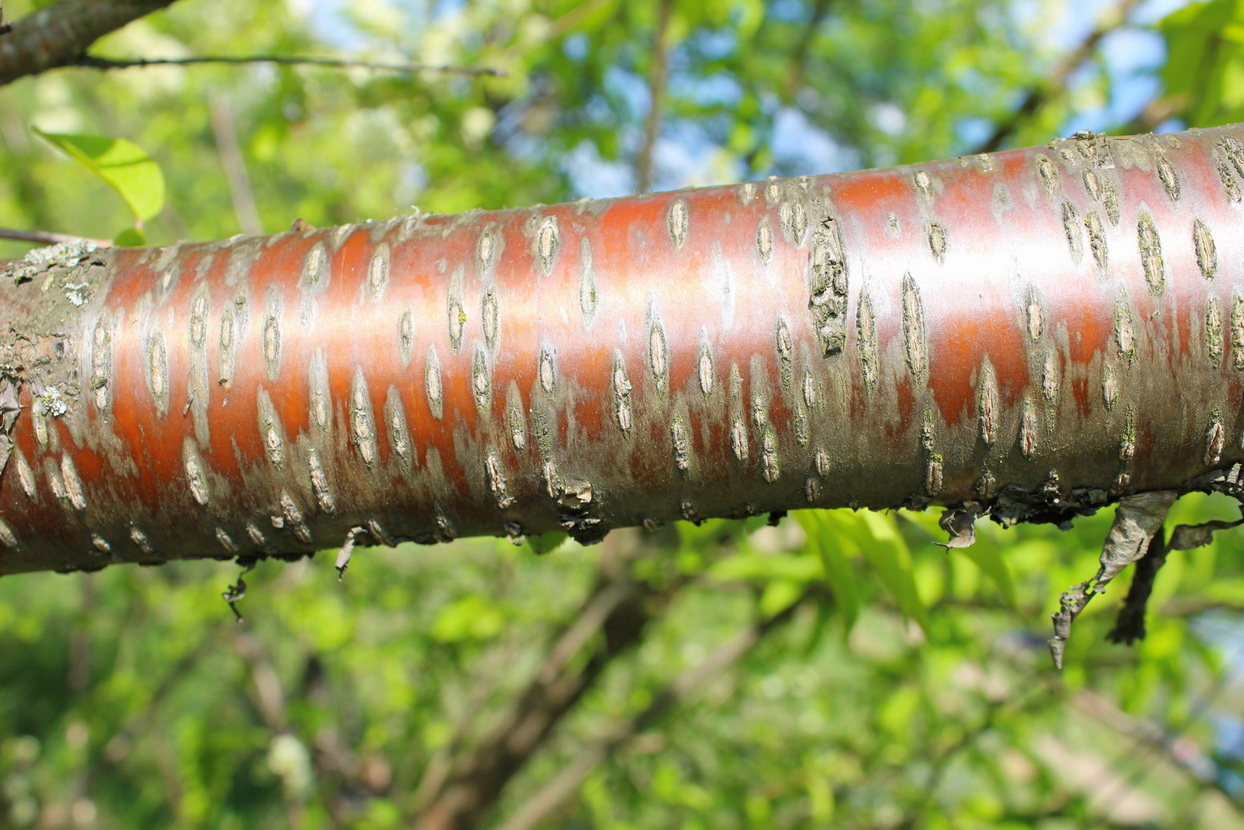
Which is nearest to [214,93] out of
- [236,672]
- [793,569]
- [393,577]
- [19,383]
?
[393,577]

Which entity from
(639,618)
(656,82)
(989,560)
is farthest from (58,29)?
(639,618)

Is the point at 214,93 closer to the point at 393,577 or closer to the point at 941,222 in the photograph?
the point at 393,577

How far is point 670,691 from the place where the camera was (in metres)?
2.17

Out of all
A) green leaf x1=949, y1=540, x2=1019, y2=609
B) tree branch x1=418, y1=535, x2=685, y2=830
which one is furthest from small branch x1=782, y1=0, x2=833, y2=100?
green leaf x1=949, y1=540, x2=1019, y2=609

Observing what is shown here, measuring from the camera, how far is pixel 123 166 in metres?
0.76

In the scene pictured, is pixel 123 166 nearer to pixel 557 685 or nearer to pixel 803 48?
pixel 557 685

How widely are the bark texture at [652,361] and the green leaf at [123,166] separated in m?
0.19

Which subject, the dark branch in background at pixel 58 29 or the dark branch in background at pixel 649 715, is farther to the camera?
the dark branch in background at pixel 649 715

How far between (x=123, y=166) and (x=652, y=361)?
0.54m

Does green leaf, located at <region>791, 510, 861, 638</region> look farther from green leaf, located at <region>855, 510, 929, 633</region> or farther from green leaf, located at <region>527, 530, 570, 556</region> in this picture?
green leaf, located at <region>527, 530, 570, 556</region>

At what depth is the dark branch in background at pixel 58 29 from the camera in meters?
0.69

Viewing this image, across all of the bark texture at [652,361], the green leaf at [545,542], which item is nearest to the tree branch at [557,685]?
the green leaf at [545,542]

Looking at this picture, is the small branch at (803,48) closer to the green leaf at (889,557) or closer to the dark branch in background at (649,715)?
the dark branch in background at (649,715)

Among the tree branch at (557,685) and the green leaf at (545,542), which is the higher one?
the green leaf at (545,542)
